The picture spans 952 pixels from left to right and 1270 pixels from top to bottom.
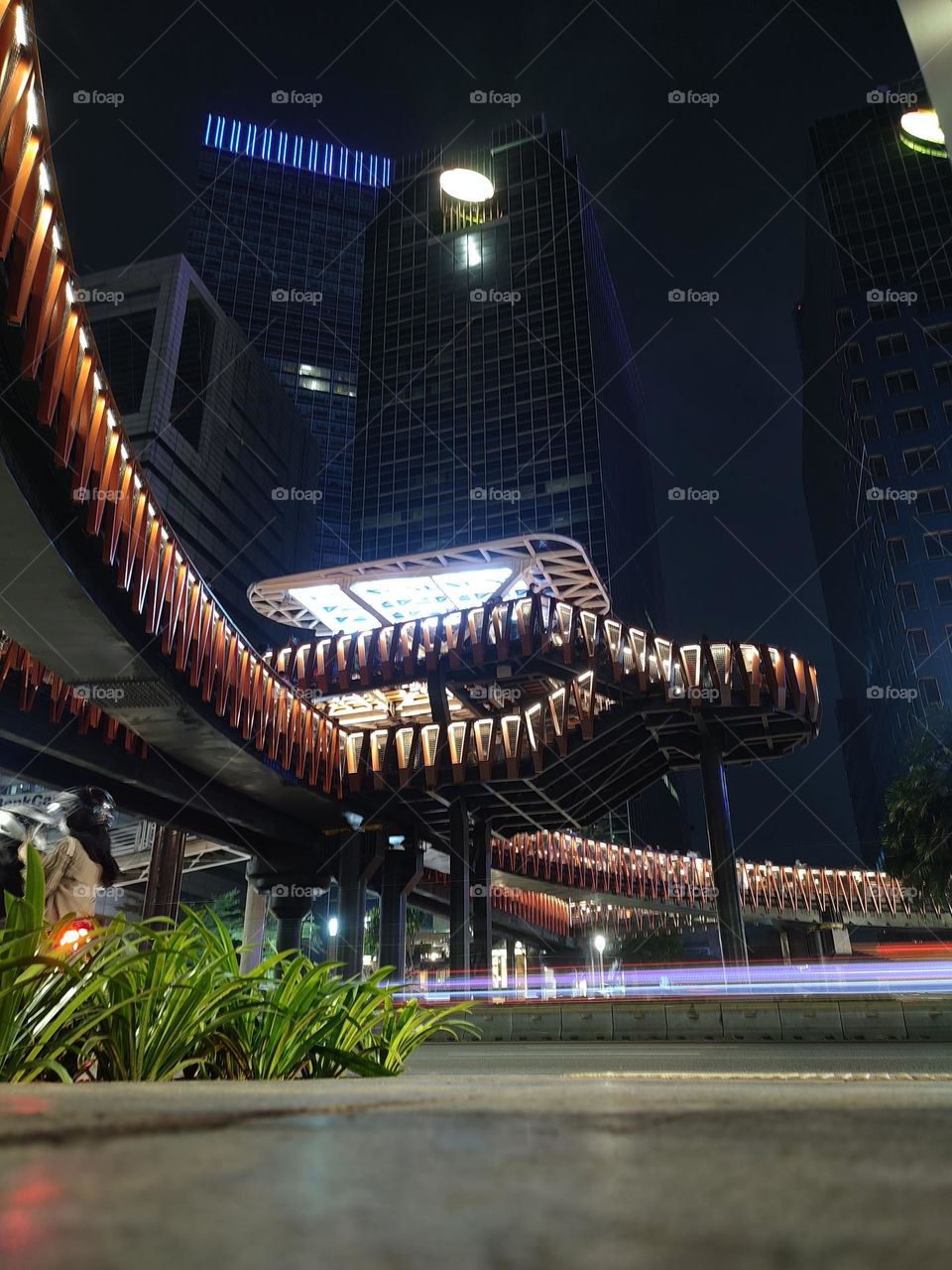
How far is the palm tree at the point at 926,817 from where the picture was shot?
2489 centimetres

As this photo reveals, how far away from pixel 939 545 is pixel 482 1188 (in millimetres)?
77598

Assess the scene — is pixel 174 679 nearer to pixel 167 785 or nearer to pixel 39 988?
pixel 167 785

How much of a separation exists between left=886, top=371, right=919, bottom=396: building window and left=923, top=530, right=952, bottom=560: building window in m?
13.9

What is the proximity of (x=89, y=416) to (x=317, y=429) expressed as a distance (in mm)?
141355

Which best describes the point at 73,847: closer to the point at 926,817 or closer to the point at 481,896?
the point at 926,817

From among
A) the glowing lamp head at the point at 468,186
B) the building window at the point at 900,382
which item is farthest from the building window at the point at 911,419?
the glowing lamp head at the point at 468,186

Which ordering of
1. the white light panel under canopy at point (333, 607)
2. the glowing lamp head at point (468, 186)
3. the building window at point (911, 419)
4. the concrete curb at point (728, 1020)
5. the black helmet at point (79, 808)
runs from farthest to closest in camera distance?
1. the building window at point (911, 419)
2. the white light panel under canopy at point (333, 607)
3. the glowing lamp head at point (468, 186)
4. the concrete curb at point (728, 1020)
5. the black helmet at point (79, 808)

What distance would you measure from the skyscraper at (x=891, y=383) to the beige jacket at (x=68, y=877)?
6301 cm

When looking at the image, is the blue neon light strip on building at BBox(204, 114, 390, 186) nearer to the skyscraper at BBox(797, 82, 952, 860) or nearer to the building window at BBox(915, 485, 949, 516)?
the skyscraper at BBox(797, 82, 952, 860)

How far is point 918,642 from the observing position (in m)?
66.8

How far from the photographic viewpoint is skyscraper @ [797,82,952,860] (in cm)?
6862

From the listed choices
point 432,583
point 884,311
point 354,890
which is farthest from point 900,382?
point 354,890

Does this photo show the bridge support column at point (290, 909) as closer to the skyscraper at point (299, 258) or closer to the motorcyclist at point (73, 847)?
the motorcyclist at point (73, 847)

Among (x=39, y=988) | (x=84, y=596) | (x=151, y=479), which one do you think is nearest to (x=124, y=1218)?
(x=39, y=988)
